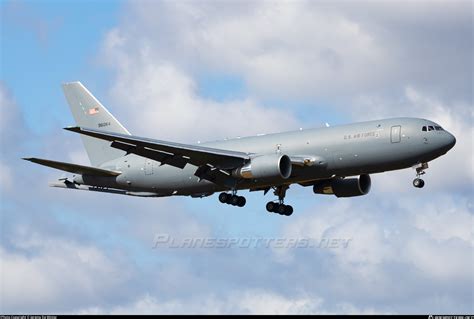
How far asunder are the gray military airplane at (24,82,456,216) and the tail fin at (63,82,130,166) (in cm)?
12

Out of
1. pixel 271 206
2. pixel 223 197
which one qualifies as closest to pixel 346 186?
pixel 271 206

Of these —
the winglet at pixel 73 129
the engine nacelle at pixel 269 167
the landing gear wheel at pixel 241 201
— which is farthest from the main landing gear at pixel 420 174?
the winglet at pixel 73 129

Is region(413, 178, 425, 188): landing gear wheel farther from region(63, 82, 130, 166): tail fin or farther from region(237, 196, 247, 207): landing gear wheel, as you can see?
region(63, 82, 130, 166): tail fin

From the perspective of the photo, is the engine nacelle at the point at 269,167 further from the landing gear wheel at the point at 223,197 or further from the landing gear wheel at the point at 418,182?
the landing gear wheel at the point at 418,182

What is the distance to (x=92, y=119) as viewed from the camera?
7712 cm

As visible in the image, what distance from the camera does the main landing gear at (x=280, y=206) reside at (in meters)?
73.9

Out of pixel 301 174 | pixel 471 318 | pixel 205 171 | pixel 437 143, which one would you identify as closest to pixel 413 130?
pixel 437 143

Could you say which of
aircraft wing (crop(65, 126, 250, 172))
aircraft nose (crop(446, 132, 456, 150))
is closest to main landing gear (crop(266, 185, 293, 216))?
aircraft wing (crop(65, 126, 250, 172))

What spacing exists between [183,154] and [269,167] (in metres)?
5.48

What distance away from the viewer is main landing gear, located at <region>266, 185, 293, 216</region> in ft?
243

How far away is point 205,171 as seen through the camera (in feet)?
226

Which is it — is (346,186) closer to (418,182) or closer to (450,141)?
(418,182)

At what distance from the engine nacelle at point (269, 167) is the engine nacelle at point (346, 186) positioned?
29.5 feet

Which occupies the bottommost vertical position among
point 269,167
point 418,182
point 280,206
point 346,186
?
point 418,182
